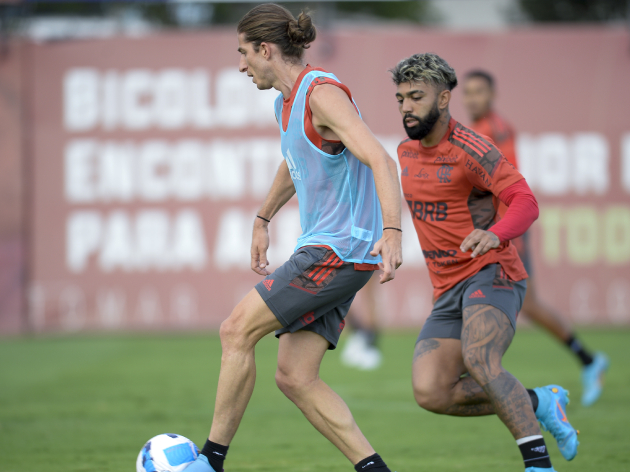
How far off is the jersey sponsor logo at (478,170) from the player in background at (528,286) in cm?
231

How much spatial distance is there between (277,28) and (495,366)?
6.17 ft

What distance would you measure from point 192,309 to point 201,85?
3997 mm


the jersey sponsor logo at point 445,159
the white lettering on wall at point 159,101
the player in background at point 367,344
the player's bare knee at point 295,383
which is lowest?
the player in background at point 367,344

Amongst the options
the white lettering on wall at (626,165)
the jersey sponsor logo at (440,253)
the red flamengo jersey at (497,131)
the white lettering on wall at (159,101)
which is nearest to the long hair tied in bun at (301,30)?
the jersey sponsor logo at (440,253)

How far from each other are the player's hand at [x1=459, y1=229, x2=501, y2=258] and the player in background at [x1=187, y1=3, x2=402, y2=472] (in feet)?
1.37

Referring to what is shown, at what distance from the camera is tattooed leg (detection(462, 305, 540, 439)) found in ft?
11.3

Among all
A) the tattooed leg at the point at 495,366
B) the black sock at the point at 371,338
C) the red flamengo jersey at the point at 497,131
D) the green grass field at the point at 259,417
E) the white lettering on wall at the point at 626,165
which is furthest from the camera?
the white lettering on wall at the point at 626,165

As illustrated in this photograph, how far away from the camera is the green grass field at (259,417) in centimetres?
440

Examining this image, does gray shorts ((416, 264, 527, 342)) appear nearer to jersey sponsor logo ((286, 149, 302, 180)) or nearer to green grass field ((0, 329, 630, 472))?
green grass field ((0, 329, 630, 472))

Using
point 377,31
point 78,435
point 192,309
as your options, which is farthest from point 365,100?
point 78,435

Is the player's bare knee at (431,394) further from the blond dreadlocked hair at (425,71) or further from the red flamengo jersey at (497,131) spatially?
the red flamengo jersey at (497,131)

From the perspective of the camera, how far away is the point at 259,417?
5875mm

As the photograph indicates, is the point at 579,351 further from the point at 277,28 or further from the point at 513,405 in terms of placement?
the point at 277,28

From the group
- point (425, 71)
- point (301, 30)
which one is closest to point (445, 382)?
point (425, 71)
